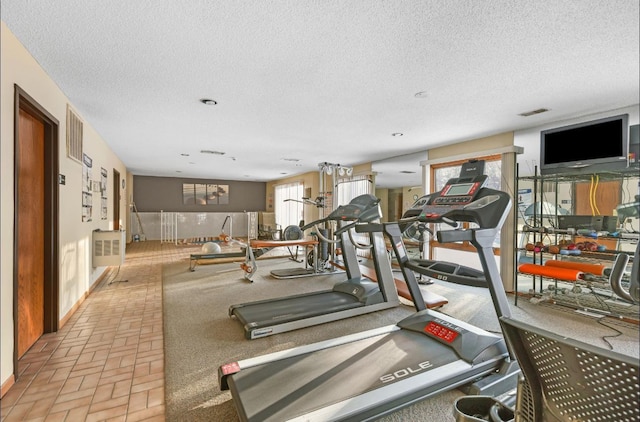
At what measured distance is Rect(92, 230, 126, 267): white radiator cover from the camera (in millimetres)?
4195

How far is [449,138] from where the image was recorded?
472cm

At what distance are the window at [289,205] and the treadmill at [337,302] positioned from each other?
6.34 meters

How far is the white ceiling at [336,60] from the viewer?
1774 mm

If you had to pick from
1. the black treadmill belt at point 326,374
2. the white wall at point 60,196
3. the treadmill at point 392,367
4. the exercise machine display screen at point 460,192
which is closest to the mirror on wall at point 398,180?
the exercise machine display screen at point 460,192

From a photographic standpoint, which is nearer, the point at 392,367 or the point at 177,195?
the point at 392,367

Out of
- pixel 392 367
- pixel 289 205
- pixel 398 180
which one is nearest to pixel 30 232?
pixel 392 367

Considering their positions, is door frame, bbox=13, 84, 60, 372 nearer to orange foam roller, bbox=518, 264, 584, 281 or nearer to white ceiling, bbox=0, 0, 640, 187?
white ceiling, bbox=0, 0, 640, 187

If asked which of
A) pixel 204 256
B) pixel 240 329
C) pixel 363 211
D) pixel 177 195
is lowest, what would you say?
pixel 240 329

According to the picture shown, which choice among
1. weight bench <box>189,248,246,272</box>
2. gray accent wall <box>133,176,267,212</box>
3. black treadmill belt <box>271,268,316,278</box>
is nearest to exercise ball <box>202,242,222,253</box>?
weight bench <box>189,248,246,272</box>

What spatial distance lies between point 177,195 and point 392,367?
10.9m

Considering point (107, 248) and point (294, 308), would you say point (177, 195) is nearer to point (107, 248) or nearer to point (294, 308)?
point (107, 248)

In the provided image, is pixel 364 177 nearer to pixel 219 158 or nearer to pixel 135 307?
pixel 219 158

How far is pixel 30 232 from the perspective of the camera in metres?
2.49

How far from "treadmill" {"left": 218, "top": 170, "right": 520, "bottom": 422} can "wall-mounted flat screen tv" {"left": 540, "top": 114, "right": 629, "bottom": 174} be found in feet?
6.41
